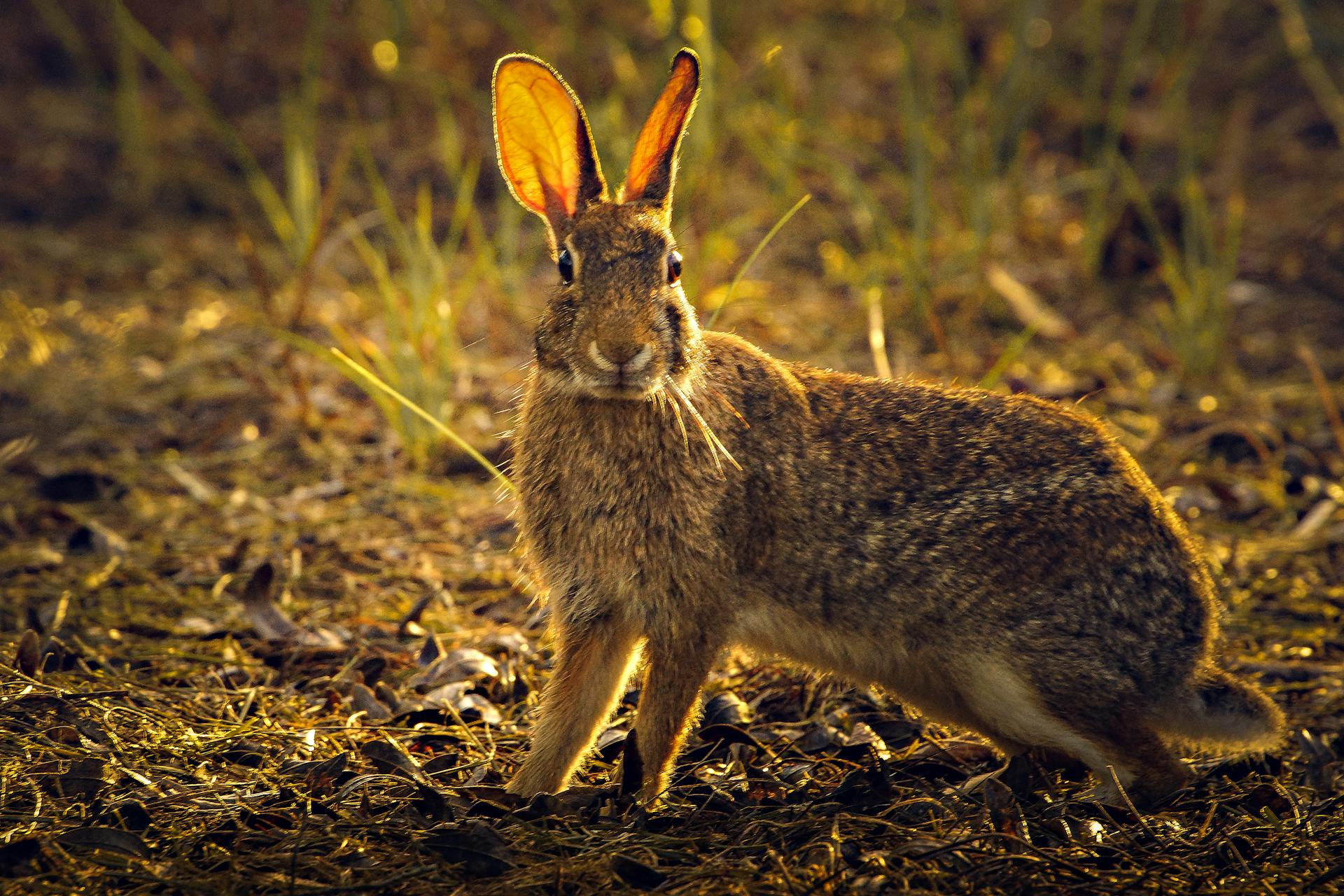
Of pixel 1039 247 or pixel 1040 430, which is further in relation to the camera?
pixel 1039 247

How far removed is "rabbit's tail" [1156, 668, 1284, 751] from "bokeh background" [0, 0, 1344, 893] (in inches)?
6.5

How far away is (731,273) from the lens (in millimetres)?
7039

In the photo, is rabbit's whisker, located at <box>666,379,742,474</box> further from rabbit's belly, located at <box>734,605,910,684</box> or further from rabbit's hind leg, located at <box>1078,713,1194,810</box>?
rabbit's hind leg, located at <box>1078,713,1194,810</box>

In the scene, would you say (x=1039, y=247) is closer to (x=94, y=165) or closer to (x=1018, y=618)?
(x=1018, y=618)

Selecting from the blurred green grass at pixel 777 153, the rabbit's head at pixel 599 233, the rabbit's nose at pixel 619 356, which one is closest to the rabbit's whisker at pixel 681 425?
the rabbit's head at pixel 599 233

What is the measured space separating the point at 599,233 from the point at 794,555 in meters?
1.08

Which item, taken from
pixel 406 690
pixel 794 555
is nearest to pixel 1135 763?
pixel 794 555

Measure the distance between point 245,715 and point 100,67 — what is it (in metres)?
6.37

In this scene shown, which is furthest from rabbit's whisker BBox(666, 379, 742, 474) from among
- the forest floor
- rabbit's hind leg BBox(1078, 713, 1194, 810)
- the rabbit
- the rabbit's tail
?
the rabbit's tail

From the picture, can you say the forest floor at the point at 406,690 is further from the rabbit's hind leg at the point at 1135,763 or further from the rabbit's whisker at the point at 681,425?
the rabbit's whisker at the point at 681,425

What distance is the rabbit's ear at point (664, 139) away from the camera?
335 centimetres

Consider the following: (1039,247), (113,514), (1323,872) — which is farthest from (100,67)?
(1323,872)

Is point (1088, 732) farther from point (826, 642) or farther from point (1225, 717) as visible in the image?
point (826, 642)

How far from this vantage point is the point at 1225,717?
3.47m
